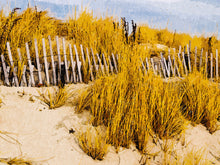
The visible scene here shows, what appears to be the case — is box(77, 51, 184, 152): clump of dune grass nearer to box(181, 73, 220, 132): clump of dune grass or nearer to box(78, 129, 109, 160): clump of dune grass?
box(78, 129, 109, 160): clump of dune grass

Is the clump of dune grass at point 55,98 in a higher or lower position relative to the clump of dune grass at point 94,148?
higher

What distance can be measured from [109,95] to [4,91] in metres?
1.79

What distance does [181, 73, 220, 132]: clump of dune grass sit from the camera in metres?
2.95

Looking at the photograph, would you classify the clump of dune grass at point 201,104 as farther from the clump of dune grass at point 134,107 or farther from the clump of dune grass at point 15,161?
the clump of dune grass at point 15,161

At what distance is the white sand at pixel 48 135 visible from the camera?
2.04 m

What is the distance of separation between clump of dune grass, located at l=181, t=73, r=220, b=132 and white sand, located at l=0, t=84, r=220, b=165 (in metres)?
0.17

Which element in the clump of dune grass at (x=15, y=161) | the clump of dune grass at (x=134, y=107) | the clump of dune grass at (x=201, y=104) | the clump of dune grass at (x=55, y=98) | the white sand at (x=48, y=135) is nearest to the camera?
the clump of dune grass at (x=15, y=161)

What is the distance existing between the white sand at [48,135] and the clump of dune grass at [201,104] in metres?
0.17

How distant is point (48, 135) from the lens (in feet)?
7.58

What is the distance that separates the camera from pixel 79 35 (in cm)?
488

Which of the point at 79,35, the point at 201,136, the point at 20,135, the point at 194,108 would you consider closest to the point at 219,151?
the point at 201,136

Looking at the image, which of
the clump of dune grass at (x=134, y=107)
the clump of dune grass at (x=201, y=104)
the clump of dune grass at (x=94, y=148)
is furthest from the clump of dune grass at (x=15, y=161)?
the clump of dune grass at (x=201, y=104)

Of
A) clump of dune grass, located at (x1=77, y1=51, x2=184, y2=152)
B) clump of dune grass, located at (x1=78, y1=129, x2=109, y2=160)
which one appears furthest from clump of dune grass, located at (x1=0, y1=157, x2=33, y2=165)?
clump of dune grass, located at (x1=77, y1=51, x2=184, y2=152)

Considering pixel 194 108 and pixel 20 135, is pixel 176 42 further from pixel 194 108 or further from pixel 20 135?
pixel 20 135
